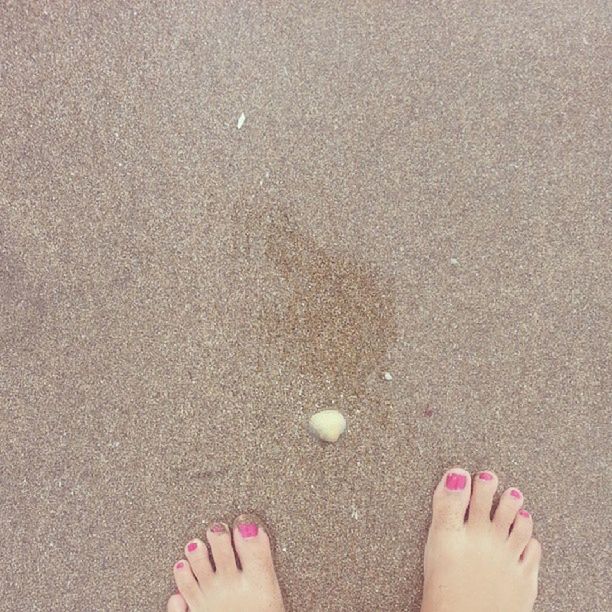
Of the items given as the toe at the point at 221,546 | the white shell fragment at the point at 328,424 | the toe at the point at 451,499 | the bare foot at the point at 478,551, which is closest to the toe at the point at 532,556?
the bare foot at the point at 478,551

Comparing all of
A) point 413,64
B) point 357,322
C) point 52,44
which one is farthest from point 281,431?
point 52,44

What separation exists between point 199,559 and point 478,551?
0.54 m

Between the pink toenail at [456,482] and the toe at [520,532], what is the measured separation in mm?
127

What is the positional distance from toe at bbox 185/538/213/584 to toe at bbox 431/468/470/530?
0.44m

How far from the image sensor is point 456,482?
102cm

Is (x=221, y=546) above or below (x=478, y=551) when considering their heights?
above

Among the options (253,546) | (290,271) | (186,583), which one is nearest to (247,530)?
(253,546)

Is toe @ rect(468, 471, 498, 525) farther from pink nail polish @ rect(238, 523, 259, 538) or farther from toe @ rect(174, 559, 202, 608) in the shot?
toe @ rect(174, 559, 202, 608)

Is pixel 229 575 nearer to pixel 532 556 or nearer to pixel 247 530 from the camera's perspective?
pixel 247 530

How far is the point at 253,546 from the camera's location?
1022 millimetres

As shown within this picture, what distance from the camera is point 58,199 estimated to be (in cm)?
101

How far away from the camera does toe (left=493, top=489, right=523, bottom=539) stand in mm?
1033

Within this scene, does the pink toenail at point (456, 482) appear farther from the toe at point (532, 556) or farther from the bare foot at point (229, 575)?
A: the bare foot at point (229, 575)

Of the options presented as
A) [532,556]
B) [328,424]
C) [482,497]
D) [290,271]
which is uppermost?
[290,271]
